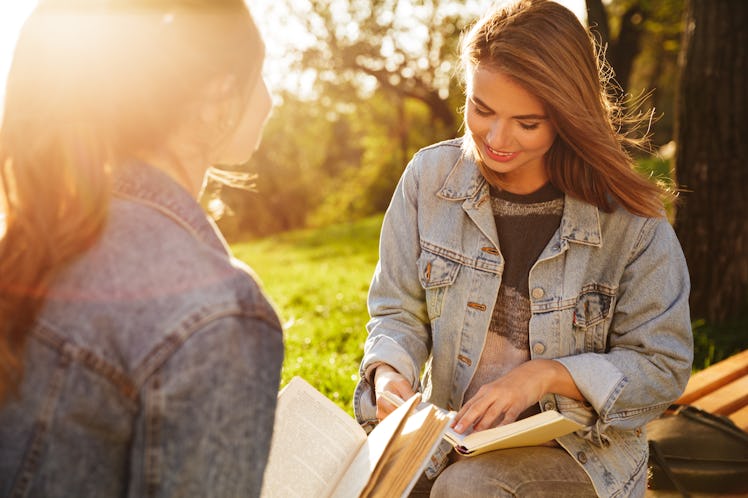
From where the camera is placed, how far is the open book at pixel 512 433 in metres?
1.99

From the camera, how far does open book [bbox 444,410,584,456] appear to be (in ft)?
6.51

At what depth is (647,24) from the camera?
437 inches

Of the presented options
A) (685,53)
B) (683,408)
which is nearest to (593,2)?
(685,53)

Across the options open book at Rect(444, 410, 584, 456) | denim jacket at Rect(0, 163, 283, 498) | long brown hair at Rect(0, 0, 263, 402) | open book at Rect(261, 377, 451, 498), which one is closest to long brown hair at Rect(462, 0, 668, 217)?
open book at Rect(444, 410, 584, 456)

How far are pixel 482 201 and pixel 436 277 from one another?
292 millimetres

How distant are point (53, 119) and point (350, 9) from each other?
1764 centimetres

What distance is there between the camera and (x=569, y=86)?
93.4 inches

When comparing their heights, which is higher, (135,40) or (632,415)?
(135,40)

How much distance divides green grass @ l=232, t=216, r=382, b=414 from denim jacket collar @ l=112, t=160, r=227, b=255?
1139mm

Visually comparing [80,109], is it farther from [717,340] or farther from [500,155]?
[717,340]

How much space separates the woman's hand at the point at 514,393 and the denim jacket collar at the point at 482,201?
0.41 metres

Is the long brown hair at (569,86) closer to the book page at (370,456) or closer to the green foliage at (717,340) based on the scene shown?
the book page at (370,456)

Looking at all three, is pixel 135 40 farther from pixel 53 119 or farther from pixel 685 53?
Result: pixel 685 53

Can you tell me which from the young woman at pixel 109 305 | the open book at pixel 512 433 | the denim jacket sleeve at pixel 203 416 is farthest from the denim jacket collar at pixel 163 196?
the open book at pixel 512 433
